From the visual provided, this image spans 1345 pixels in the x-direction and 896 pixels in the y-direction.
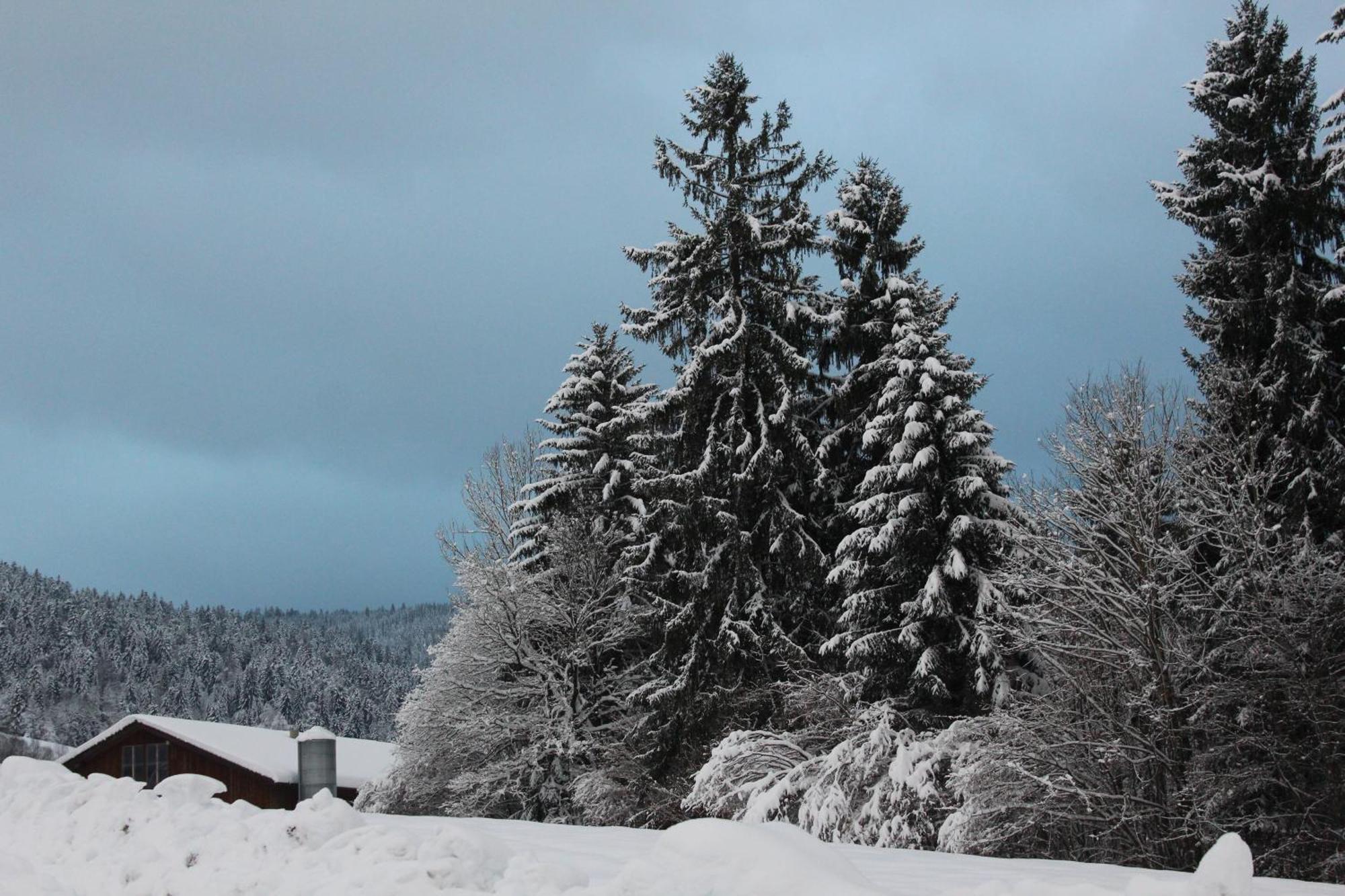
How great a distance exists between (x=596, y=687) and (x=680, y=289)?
32.7 feet

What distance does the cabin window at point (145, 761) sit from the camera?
105 feet

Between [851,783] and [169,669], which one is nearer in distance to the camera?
[851,783]

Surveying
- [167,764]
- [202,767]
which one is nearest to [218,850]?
[202,767]

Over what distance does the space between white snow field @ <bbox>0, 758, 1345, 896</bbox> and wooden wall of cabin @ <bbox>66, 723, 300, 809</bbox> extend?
77.0 feet

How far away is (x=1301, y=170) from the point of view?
19625 mm

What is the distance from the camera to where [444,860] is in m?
5.36

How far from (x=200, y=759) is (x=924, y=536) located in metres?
24.0

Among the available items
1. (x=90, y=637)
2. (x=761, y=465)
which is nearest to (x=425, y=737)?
(x=761, y=465)

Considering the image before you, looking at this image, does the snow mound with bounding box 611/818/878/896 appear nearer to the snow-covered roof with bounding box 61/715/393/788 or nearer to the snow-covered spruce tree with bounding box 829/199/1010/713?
the snow-covered spruce tree with bounding box 829/199/1010/713

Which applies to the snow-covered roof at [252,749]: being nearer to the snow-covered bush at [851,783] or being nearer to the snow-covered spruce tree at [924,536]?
the snow-covered bush at [851,783]

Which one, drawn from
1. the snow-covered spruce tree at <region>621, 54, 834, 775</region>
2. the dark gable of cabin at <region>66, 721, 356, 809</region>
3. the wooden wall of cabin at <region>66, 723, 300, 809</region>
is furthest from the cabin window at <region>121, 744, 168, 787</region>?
the snow-covered spruce tree at <region>621, 54, 834, 775</region>

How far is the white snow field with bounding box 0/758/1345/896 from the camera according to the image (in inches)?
176

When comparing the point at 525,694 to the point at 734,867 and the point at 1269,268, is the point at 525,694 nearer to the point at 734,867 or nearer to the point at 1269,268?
the point at 1269,268

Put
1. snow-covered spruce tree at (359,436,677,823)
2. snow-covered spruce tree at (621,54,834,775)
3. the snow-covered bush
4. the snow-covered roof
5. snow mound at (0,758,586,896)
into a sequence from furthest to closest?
the snow-covered roof → snow-covered spruce tree at (359,436,677,823) → snow-covered spruce tree at (621,54,834,775) → the snow-covered bush → snow mound at (0,758,586,896)
